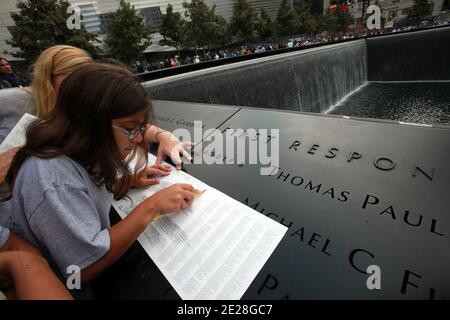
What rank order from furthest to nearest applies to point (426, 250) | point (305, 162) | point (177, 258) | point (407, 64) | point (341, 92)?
point (407, 64) < point (341, 92) < point (305, 162) < point (177, 258) < point (426, 250)

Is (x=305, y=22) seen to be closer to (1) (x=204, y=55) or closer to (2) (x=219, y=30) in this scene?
(2) (x=219, y=30)

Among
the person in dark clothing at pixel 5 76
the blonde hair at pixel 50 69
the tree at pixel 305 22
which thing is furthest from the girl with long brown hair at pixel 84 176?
the tree at pixel 305 22

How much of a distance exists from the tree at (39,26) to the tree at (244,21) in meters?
14.8

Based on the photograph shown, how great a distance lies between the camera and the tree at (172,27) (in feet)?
68.5

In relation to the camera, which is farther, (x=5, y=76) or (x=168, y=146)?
(x=5, y=76)

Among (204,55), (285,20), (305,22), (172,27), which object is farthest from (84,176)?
(305,22)

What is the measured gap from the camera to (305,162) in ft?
3.32

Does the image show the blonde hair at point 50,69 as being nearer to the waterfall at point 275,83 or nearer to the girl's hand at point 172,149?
the girl's hand at point 172,149

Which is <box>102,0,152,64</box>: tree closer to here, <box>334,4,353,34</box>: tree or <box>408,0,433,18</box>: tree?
<box>334,4,353,34</box>: tree

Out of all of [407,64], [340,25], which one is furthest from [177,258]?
[340,25]

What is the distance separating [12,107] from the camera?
1672 millimetres

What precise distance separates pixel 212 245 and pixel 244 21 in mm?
26570

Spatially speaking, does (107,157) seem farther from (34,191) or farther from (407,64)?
(407,64)

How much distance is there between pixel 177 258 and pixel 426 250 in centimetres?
70
